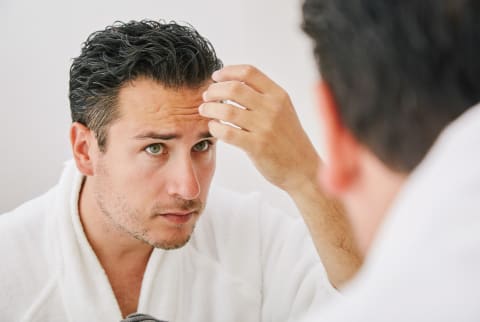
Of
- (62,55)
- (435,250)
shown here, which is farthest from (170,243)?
(435,250)

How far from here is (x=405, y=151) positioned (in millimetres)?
570

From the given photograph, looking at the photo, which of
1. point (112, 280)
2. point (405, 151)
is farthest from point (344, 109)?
point (112, 280)

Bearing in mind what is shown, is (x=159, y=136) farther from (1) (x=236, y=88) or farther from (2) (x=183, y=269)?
(2) (x=183, y=269)

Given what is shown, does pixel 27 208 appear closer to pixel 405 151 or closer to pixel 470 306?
pixel 405 151

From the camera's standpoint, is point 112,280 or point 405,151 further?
point 112,280

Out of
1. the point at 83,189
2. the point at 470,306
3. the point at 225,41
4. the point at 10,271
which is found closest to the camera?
the point at 470,306

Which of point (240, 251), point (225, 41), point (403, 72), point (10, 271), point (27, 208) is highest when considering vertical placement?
point (225, 41)

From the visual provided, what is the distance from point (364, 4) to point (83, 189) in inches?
45.3

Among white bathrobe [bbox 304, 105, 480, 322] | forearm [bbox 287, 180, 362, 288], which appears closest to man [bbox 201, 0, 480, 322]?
white bathrobe [bbox 304, 105, 480, 322]

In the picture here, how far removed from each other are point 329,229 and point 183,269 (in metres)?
0.40

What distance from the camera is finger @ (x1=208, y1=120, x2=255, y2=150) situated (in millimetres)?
1338

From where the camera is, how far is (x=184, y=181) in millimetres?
1416

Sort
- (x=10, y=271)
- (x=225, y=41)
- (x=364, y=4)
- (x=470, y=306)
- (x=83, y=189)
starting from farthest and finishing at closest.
A: (x=225, y=41), (x=83, y=189), (x=10, y=271), (x=364, y=4), (x=470, y=306)

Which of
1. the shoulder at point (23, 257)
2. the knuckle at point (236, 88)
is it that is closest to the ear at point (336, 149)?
the knuckle at point (236, 88)
